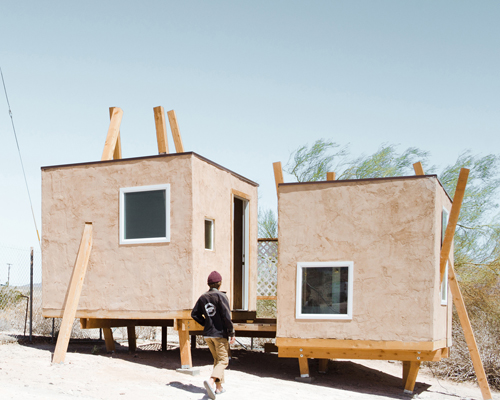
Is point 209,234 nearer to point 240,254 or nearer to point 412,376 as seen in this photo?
point 240,254

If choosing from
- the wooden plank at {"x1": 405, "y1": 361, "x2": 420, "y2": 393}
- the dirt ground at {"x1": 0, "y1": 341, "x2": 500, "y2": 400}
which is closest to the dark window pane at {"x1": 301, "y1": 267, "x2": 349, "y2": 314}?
the dirt ground at {"x1": 0, "y1": 341, "x2": 500, "y2": 400}

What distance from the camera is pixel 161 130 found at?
10.9 meters

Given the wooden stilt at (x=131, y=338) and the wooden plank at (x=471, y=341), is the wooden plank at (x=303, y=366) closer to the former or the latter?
the wooden plank at (x=471, y=341)

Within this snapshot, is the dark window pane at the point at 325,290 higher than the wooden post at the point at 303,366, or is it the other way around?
the dark window pane at the point at 325,290

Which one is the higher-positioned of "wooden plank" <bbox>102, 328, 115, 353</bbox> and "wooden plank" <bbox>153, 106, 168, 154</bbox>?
"wooden plank" <bbox>153, 106, 168, 154</bbox>

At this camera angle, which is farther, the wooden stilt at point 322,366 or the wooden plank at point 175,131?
the wooden stilt at point 322,366

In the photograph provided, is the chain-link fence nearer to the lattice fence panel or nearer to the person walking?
the lattice fence panel

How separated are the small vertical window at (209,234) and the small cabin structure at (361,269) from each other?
1.27 meters

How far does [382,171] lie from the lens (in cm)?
1928

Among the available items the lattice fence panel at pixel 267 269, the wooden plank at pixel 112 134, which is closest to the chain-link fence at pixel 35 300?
the lattice fence panel at pixel 267 269

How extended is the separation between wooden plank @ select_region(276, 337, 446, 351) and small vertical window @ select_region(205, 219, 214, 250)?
200cm

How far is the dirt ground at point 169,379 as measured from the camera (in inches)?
304

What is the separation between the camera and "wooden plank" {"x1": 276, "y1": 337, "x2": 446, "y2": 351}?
909cm

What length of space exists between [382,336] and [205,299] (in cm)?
317
